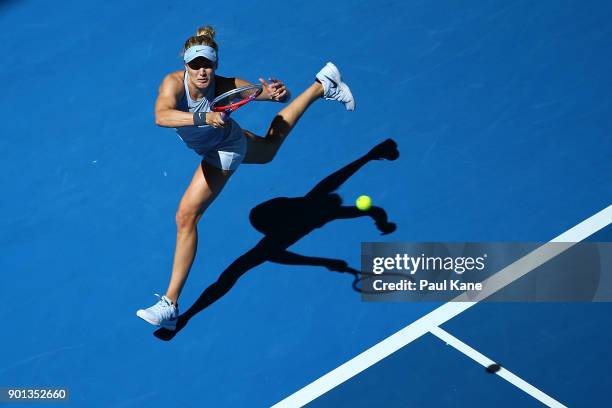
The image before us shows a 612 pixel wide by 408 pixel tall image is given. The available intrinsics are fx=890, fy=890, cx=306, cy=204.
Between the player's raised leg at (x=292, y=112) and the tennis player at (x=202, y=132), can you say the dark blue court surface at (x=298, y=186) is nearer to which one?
the tennis player at (x=202, y=132)

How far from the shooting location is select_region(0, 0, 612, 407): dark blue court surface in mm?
7223

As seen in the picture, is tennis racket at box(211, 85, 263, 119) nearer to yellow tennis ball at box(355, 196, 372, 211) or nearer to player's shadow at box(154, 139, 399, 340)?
player's shadow at box(154, 139, 399, 340)

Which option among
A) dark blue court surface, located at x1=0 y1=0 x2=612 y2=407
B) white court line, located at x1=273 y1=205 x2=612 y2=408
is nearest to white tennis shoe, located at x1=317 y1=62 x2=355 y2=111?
dark blue court surface, located at x1=0 y1=0 x2=612 y2=407

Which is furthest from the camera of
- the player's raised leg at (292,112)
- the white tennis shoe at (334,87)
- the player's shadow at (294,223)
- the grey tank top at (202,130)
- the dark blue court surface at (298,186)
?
the white tennis shoe at (334,87)

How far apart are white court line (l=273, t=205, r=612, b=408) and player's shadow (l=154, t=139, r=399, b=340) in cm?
66

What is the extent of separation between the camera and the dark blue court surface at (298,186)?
7223 mm

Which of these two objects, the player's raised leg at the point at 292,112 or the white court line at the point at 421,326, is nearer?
the white court line at the point at 421,326

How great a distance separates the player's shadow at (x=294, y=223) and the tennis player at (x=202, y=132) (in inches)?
20.5

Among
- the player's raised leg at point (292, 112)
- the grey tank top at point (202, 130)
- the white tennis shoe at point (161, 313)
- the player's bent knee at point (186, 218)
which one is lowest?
the white tennis shoe at point (161, 313)

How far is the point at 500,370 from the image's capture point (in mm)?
7082

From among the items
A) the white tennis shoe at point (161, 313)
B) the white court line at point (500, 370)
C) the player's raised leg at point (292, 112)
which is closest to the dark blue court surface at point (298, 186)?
the white court line at point (500, 370)

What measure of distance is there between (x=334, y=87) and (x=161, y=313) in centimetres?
253

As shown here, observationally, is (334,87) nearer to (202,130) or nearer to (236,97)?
(236,97)

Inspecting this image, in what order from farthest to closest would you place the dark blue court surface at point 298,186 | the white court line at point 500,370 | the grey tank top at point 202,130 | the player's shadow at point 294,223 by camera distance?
the player's shadow at point 294,223, the dark blue court surface at point 298,186, the white court line at point 500,370, the grey tank top at point 202,130
